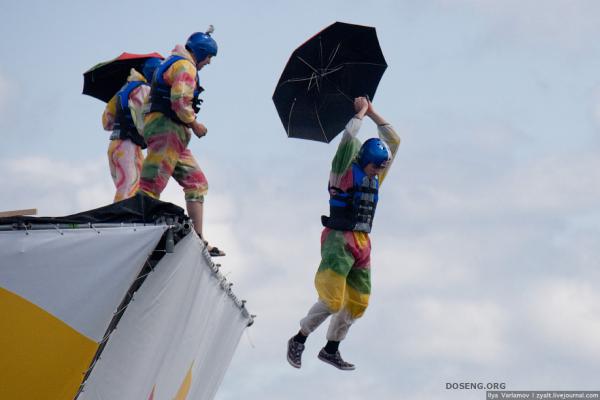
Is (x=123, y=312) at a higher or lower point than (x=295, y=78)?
lower

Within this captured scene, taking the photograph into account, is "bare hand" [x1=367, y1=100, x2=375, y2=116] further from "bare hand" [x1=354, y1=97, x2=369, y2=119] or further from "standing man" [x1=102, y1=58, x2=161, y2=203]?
"standing man" [x1=102, y1=58, x2=161, y2=203]

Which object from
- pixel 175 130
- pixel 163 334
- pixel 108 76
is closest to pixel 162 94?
pixel 175 130

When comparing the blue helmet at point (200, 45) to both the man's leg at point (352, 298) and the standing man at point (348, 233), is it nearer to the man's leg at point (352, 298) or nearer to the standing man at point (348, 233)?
the standing man at point (348, 233)

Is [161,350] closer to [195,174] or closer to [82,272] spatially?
[82,272]

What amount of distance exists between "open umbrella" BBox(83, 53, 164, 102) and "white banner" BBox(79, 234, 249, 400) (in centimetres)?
366

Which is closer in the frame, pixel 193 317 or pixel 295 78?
pixel 193 317

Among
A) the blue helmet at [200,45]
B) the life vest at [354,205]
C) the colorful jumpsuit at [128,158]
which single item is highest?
the blue helmet at [200,45]

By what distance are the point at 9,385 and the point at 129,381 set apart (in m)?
1.07

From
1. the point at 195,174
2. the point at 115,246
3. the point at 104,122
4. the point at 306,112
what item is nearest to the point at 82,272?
the point at 115,246

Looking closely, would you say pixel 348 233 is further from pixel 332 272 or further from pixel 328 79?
pixel 328 79

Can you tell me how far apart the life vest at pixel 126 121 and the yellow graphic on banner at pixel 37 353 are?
5.07 meters

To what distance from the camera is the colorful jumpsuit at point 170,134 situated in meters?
11.2

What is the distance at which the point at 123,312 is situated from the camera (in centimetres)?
879

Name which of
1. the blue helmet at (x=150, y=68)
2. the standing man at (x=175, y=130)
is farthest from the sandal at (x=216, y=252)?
the blue helmet at (x=150, y=68)
